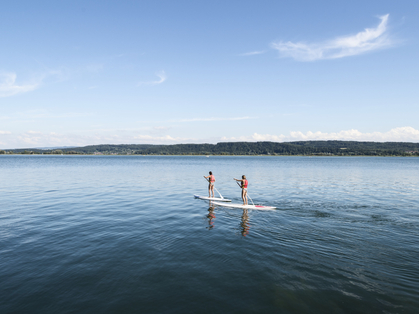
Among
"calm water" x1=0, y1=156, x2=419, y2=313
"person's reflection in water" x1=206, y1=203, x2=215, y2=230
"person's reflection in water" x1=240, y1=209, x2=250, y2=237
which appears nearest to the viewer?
"calm water" x1=0, y1=156, x2=419, y2=313

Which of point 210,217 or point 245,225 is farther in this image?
point 210,217

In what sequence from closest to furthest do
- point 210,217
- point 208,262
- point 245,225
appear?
point 208,262 < point 245,225 < point 210,217

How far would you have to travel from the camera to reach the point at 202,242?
13.8 metres

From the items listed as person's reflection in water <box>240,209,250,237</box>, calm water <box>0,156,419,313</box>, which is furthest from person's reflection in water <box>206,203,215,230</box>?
person's reflection in water <box>240,209,250,237</box>

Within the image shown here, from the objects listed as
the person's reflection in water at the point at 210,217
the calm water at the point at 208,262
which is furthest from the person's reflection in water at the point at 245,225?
the person's reflection in water at the point at 210,217

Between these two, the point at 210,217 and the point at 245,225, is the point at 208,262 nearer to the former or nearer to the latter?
the point at 245,225

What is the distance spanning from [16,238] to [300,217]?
1948cm

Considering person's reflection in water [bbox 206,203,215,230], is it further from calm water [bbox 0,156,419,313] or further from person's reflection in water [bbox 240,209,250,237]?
person's reflection in water [bbox 240,209,250,237]

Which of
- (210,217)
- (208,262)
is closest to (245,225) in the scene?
(210,217)

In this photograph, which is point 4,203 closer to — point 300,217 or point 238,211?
point 238,211

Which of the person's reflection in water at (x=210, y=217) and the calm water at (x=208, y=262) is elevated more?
the calm water at (x=208, y=262)

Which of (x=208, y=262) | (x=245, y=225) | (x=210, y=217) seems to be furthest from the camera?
(x=210, y=217)

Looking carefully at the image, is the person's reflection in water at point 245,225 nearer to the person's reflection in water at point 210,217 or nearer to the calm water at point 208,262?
the calm water at point 208,262

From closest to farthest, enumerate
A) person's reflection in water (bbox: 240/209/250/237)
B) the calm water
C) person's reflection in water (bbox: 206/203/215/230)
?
the calm water < person's reflection in water (bbox: 240/209/250/237) < person's reflection in water (bbox: 206/203/215/230)
